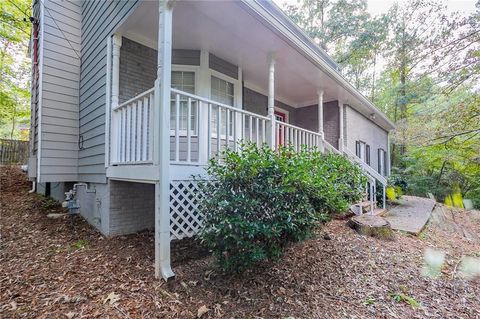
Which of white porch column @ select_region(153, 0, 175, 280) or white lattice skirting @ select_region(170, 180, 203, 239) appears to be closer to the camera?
white porch column @ select_region(153, 0, 175, 280)

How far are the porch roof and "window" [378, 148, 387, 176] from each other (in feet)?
21.9

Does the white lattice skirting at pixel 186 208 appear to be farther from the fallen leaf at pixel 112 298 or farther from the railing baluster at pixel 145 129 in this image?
the fallen leaf at pixel 112 298

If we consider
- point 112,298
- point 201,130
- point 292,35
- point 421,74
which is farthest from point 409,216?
point 112,298

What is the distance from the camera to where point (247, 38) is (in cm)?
512

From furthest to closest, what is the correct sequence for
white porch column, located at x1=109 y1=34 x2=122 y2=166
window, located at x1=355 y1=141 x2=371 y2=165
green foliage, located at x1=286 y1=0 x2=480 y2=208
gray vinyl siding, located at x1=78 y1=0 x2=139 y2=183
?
window, located at x1=355 y1=141 x2=371 y2=165
green foliage, located at x1=286 y1=0 x2=480 y2=208
gray vinyl siding, located at x1=78 y1=0 x2=139 y2=183
white porch column, located at x1=109 y1=34 x2=122 y2=166

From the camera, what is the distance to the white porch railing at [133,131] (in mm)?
3725

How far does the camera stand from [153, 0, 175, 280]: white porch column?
3.25 metres

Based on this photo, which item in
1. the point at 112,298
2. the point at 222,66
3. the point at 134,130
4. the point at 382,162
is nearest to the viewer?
the point at 112,298

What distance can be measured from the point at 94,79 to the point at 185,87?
186 centimetres

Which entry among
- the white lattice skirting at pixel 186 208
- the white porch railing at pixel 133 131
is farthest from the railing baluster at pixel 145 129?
the white lattice skirting at pixel 186 208

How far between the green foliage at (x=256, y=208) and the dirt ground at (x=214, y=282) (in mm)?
451

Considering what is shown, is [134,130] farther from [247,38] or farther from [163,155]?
[247,38]

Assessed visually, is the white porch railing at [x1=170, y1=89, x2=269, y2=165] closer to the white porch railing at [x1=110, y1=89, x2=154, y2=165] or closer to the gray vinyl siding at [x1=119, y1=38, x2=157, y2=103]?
the white porch railing at [x1=110, y1=89, x2=154, y2=165]

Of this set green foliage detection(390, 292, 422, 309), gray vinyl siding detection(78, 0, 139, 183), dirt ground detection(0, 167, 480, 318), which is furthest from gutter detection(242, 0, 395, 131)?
green foliage detection(390, 292, 422, 309)
